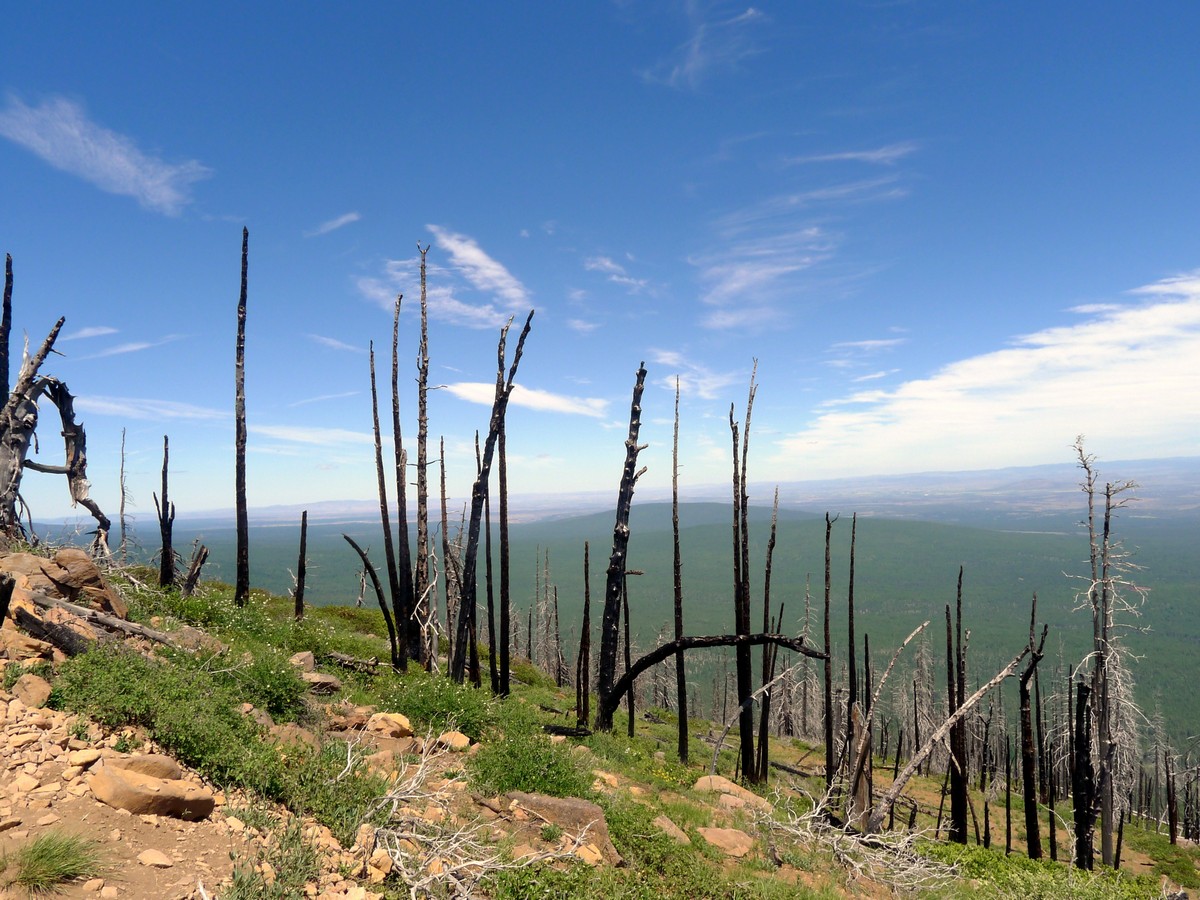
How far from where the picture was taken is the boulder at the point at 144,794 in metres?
5.48

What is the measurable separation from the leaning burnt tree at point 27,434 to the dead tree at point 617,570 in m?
13.8

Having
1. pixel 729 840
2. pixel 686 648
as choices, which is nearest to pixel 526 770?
pixel 729 840

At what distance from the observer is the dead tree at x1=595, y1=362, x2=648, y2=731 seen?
15.3 m

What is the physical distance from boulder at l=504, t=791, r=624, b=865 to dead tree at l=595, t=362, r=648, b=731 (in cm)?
599

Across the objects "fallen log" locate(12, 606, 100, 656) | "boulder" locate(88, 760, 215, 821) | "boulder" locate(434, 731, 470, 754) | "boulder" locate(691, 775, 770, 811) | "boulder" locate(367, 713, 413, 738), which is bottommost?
"boulder" locate(691, 775, 770, 811)

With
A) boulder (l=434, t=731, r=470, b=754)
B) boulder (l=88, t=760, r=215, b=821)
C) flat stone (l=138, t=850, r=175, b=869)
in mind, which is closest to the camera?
flat stone (l=138, t=850, r=175, b=869)

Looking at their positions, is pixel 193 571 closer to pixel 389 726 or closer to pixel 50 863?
pixel 389 726

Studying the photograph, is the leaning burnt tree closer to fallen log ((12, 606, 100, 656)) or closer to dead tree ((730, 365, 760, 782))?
fallen log ((12, 606, 100, 656))

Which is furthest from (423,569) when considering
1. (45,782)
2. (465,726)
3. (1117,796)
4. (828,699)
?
(1117,796)

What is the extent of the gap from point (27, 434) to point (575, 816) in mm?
16064

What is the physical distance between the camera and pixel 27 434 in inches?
540

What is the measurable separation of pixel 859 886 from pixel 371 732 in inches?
383

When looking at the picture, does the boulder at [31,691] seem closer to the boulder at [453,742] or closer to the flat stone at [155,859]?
the flat stone at [155,859]

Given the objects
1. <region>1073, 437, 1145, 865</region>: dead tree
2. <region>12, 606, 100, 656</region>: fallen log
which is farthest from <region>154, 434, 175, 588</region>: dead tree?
<region>1073, 437, 1145, 865</region>: dead tree
